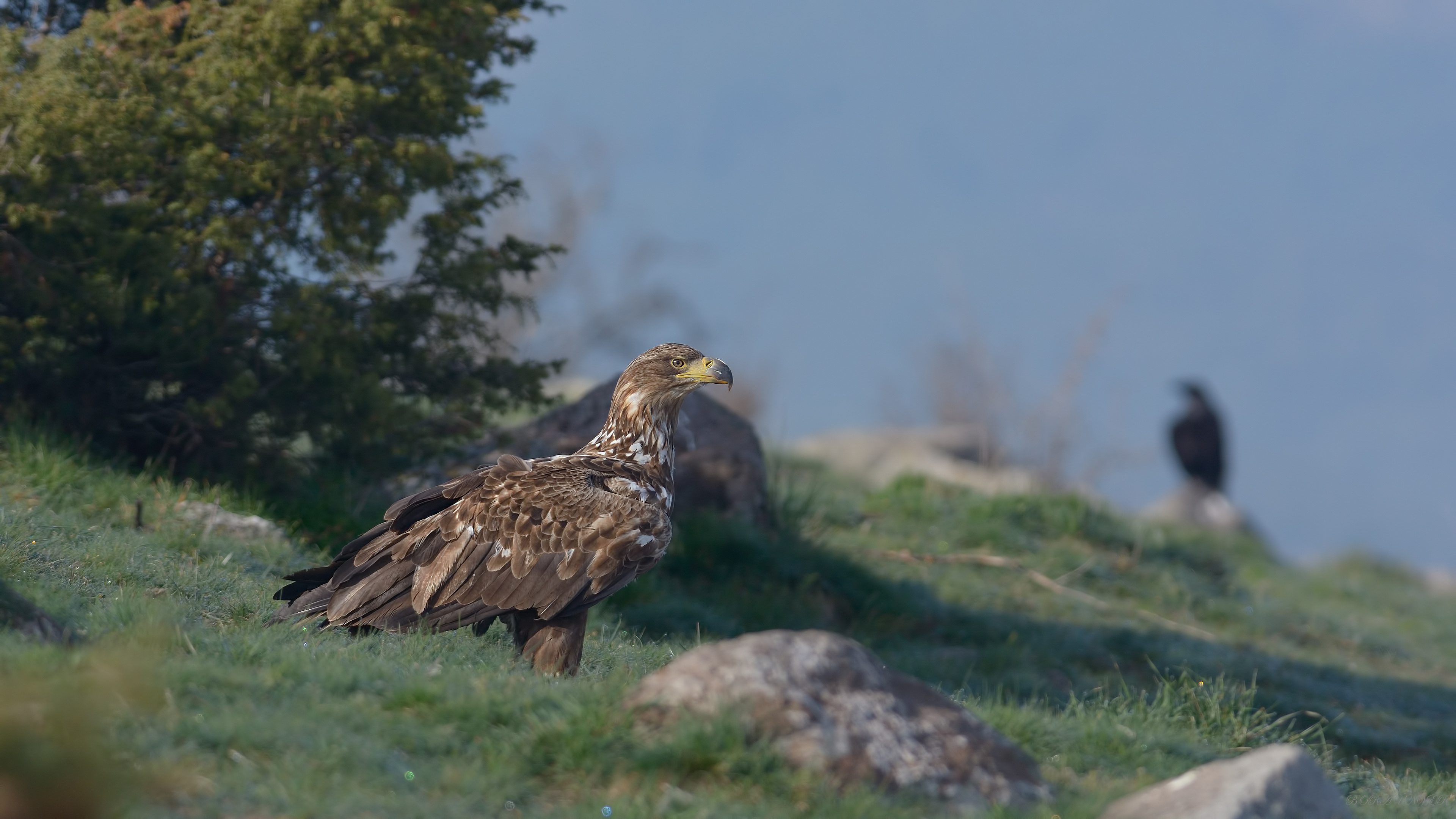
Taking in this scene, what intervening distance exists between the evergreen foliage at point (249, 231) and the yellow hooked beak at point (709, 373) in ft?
9.04

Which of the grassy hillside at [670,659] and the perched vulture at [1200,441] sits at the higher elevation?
the perched vulture at [1200,441]

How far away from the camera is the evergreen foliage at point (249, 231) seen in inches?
334

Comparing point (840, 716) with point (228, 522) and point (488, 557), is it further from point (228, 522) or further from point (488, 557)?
point (228, 522)

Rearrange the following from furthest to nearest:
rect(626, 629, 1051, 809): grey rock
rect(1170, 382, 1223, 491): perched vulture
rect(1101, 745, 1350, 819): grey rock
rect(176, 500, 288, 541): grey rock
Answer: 1. rect(1170, 382, 1223, 491): perched vulture
2. rect(176, 500, 288, 541): grey rock
3. rect(626, 629, 1051, 809): grey rock
4. rect(1101, 745, 1350, 819): grey rock

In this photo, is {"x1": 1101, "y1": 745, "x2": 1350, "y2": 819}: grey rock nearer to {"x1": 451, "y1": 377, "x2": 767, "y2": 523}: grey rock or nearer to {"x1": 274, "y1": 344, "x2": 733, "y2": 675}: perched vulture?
{"x1": 274, "y1": 344, "x2": 733, "y2": 675}: perched vulture

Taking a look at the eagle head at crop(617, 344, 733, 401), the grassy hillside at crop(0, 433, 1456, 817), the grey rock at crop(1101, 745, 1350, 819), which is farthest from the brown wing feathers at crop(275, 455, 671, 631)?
the grey rock at crop(1101, 745, 1350, 819)

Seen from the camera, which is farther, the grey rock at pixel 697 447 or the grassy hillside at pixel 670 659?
the grey rock at pixel 697 447

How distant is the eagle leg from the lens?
20.2ft

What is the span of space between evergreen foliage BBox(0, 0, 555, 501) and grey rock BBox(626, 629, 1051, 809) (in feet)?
16.6

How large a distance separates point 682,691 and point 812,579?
6122mm

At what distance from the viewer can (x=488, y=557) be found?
20.6 feet

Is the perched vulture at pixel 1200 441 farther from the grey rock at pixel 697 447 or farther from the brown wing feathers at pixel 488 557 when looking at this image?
the brown wing feathers at pixel 488 557

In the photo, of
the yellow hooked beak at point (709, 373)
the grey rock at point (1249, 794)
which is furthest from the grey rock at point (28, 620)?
the grey rock at point (1249, 794)

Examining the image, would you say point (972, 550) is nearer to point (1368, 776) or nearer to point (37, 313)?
point (1368, 776)
